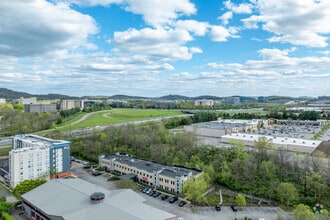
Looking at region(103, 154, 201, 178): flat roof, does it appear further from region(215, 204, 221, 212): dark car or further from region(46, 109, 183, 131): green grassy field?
region(46, 109, 183, 131): green grassy field

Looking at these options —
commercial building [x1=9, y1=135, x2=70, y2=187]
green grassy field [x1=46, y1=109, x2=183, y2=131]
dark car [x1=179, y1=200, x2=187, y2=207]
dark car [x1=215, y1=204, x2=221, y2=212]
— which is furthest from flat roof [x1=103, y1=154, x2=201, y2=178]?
green grassy field [x1=46, y1=109, x2=183, y2=131]

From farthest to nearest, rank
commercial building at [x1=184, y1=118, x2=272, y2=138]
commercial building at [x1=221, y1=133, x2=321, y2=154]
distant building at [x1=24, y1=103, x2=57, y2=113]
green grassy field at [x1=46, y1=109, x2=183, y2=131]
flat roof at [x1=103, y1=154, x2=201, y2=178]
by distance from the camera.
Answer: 1. distant building at [x1=24, y1=103, x2=57, y2=113]
2. green grassy field at [x1=46, y1=109, x2=183, y2=131]
3. commercial building at [x1=184, y1=118, x2=272, y2=138]
4. commercial building at [x1=221, y1=133, x2=321, y2=154]
5. flat roof at [x1=103, y1=154, x2=201, y2=178]

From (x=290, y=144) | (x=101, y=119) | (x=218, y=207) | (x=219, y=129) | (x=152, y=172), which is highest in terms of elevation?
(x=219, y=129)

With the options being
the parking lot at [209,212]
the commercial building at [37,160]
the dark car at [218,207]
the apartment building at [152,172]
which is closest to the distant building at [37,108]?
the commercial building at [37,160]

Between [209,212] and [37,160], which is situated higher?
[37,160]

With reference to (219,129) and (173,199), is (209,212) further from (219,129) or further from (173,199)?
(219,129)

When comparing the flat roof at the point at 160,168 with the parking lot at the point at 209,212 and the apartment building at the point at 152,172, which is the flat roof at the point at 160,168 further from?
the parking lot at the point at 209,212

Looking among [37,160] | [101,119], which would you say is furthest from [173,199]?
[101,119]

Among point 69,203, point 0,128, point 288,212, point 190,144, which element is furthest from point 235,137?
point 0,128
